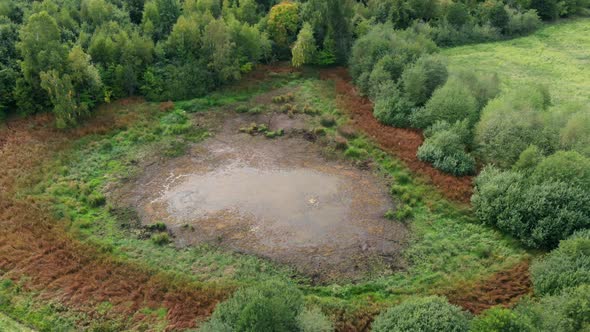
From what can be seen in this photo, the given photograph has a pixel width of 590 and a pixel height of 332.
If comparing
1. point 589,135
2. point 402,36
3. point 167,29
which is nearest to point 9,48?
point 167,29

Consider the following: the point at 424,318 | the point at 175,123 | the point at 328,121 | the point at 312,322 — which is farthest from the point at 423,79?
the point at 312,322

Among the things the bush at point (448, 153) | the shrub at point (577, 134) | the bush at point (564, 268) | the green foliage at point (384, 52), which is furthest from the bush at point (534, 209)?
the green foliage at point (384, 52)

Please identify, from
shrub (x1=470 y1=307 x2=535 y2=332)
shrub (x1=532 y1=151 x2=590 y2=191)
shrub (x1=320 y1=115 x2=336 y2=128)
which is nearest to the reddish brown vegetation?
shrub (x1=470 y1=307 x2=535 y2=332)

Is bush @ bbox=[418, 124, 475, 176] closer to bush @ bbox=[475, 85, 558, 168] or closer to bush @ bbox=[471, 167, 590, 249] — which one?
bush @ bbox=[475, 85, 558, 168]

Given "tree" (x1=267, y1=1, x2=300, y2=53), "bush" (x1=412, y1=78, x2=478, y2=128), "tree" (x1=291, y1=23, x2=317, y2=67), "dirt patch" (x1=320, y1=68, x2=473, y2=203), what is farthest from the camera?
"tree" (x1=267, y1=1, x2=300, y2=53)

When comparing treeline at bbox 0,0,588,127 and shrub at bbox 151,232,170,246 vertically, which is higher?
treeline at bbox 0,0,588,127

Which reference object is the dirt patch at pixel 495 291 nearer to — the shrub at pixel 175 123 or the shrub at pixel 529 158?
the shrub at pixel 529 158
